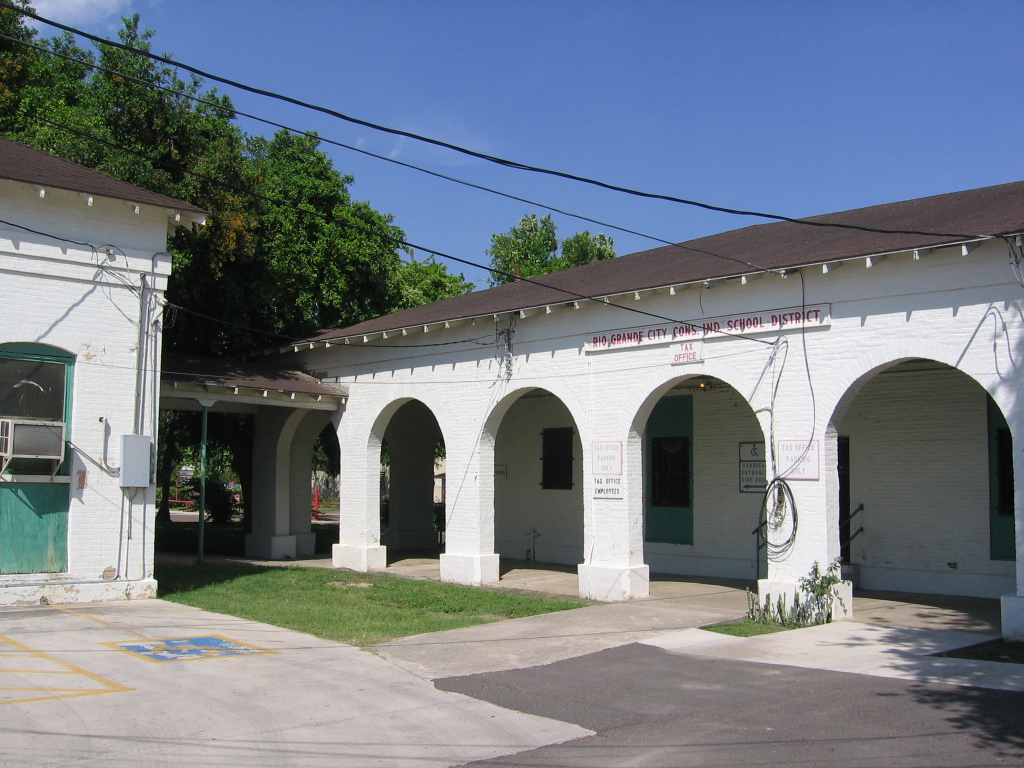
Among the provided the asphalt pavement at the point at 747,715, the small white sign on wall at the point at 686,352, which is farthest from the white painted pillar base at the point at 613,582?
the asphalt pavement at the point at 747,715

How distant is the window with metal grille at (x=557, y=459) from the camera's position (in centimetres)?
1938

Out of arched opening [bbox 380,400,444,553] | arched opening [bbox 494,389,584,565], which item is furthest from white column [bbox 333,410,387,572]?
arched opening [bbox 380,400,444,553]

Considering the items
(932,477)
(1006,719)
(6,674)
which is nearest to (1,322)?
(6,674)

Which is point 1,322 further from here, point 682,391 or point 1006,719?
point 1006,719

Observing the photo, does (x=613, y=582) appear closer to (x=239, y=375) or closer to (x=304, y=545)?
(x=239, y=375)

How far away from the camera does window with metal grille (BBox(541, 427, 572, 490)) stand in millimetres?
19375

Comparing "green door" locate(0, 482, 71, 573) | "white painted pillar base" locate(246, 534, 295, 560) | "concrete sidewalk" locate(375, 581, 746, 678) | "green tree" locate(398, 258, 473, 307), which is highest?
"green tree" locate(398, 258, 473, 307)

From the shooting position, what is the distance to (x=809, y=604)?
11.8m

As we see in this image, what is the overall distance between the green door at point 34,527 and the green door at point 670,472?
10.3 meters

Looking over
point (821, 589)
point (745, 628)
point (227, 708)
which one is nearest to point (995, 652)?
point (821, 589)

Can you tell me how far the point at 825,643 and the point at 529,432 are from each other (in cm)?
1047

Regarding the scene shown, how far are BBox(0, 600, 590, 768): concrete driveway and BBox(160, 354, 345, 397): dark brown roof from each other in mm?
6889

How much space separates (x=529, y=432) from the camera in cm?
2022

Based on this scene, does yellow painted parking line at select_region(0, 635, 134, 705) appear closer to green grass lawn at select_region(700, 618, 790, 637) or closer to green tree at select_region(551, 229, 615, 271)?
green grass lawn at select_region(700, 618, 790, 637)
